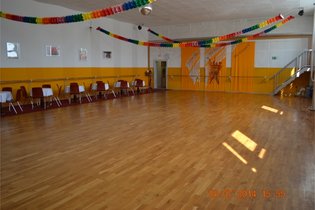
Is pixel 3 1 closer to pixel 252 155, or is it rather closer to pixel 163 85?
pixel 252 155

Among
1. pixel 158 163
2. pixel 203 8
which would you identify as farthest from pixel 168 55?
pixel 158 163

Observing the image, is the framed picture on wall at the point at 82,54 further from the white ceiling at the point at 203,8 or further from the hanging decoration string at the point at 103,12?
the hanging decoration string at the point at 103,12

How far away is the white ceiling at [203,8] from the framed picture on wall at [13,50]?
2.04 m

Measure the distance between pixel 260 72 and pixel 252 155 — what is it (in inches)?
438

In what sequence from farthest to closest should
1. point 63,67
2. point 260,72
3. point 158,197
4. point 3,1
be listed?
1. point 260,72
2. point 63,67
3. point 3,1
4. point 158,197

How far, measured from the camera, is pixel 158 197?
305cm

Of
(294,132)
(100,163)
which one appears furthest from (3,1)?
(294,132)

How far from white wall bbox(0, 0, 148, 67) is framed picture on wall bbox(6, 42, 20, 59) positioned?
0.12m

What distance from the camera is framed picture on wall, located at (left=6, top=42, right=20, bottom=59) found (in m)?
9.22

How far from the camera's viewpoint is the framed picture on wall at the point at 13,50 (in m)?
9.22

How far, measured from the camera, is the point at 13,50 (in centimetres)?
938

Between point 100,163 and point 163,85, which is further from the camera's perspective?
point 163,85

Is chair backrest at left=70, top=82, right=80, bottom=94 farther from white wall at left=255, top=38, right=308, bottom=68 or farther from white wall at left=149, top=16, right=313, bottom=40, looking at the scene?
white wall at left=255, top=38, right=308, bottom=68

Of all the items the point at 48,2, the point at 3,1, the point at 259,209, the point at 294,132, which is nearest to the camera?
the point at 259,209
